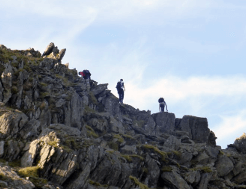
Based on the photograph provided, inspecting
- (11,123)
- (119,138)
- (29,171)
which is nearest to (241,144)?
(119,138)

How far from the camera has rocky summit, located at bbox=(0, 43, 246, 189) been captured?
33375mm

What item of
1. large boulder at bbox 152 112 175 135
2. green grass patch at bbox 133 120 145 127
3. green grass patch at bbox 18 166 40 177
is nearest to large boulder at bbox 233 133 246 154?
large boulder at bbox 152 112 175 135

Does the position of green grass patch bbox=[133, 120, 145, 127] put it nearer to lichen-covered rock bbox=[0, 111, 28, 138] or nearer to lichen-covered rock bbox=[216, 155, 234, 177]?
lichen-covered rock bbox=[216, 155, 234, 177]

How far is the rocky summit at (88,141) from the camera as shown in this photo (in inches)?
1314

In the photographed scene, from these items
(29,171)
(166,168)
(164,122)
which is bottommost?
(29,171)

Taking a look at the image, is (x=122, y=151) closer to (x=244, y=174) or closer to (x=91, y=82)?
(x=244, y=174)

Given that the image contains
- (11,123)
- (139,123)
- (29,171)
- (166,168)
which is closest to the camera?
(29,171)

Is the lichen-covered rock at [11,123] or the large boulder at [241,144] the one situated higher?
the large boulder at [241,144]

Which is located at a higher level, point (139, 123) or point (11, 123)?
point (139, 123)

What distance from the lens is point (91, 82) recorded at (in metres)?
75.8

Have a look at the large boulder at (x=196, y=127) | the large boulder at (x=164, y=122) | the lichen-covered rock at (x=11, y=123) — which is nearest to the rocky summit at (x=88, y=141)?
the large boulder at (x=196, y=127)

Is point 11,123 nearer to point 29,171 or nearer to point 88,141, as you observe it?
point 29,171

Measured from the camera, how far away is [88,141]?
39.9m

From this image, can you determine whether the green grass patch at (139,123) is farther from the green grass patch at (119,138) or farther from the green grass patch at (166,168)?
the green grass patch at (166,168)
